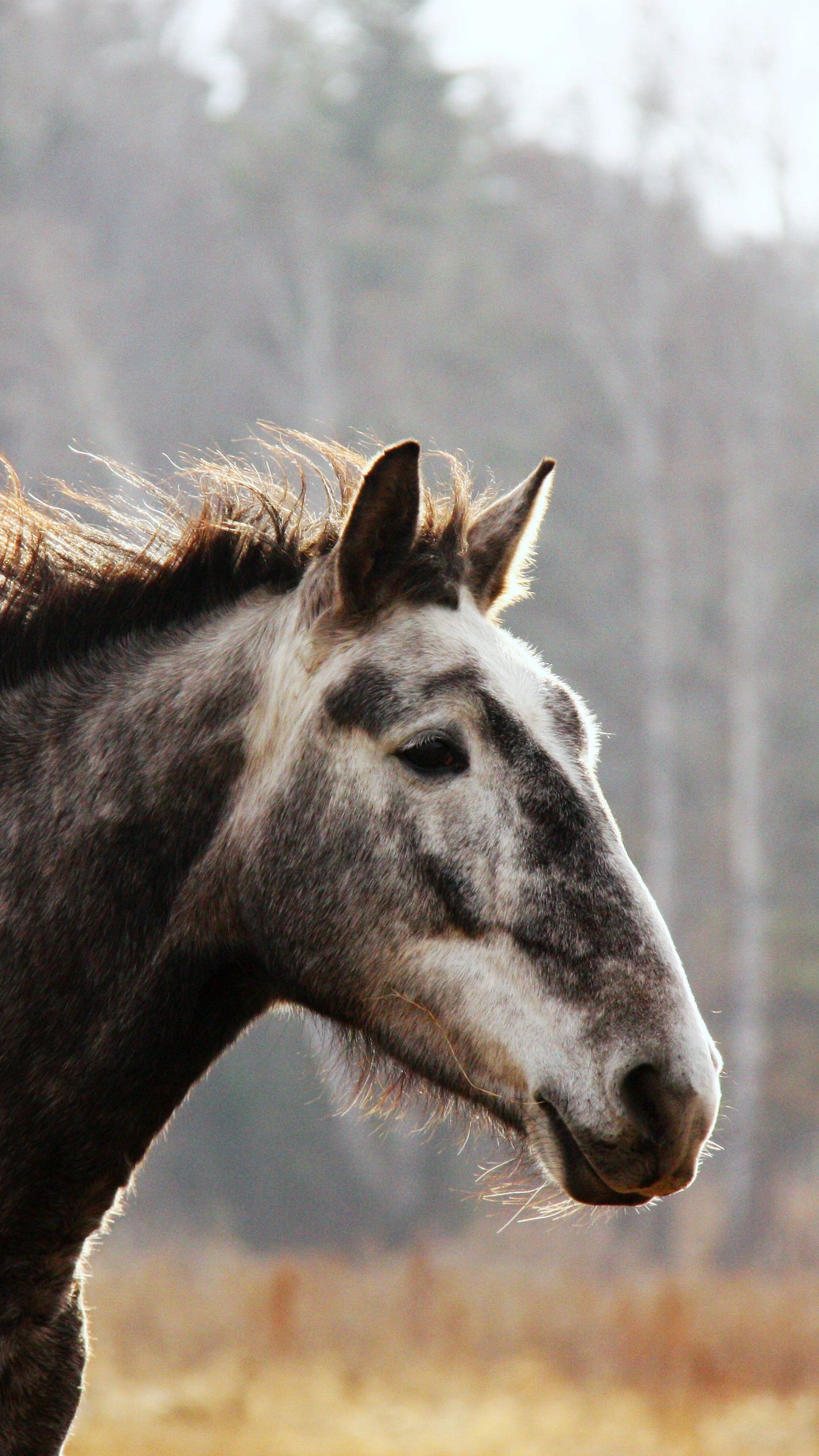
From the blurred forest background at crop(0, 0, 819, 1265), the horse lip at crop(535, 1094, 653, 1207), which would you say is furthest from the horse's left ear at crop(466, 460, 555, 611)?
the blurred forest background at crop(0, 0, 819, 1265)

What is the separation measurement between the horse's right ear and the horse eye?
30 centimetres

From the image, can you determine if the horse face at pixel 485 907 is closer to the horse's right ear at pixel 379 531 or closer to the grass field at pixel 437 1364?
the horse's right ear at pixel 379 531

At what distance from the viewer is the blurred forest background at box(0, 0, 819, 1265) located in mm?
20172

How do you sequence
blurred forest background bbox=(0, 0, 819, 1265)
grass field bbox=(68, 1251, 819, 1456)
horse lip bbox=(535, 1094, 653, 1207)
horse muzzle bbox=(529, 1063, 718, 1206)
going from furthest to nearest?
blurred forest background bbox=(0, 0, 819, 1265)
grass field bbox=(68, 1251, 819, 1456)
horse lip bbox=(535, 1094, 653, 1207)
horse muzzle bbox=(529, 1063, 718, 1206)

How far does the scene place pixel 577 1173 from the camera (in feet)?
7.34

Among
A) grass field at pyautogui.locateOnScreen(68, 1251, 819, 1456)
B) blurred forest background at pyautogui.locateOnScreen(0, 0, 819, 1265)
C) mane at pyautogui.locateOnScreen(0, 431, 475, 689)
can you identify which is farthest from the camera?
blurred forest background at pyautogui.locateOnScreen(0, 0, 819, 1265)

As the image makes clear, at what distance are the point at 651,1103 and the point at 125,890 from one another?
100cm

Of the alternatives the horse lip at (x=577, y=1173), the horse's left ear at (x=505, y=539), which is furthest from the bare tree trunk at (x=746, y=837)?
the horse lip at (x=577, y=1173)

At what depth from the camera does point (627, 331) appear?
22484 mm

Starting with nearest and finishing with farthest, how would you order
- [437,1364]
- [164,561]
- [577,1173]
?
[577,1173], [164,561], [437,1364]

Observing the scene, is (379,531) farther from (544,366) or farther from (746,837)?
(544,366)

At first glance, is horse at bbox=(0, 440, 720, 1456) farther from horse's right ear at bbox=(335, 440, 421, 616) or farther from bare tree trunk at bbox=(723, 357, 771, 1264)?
bare tree trunk at bbox=(723, 357, 771, 1264)

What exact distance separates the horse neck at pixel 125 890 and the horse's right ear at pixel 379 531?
0.23m

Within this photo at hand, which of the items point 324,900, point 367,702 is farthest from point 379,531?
point 324,900
